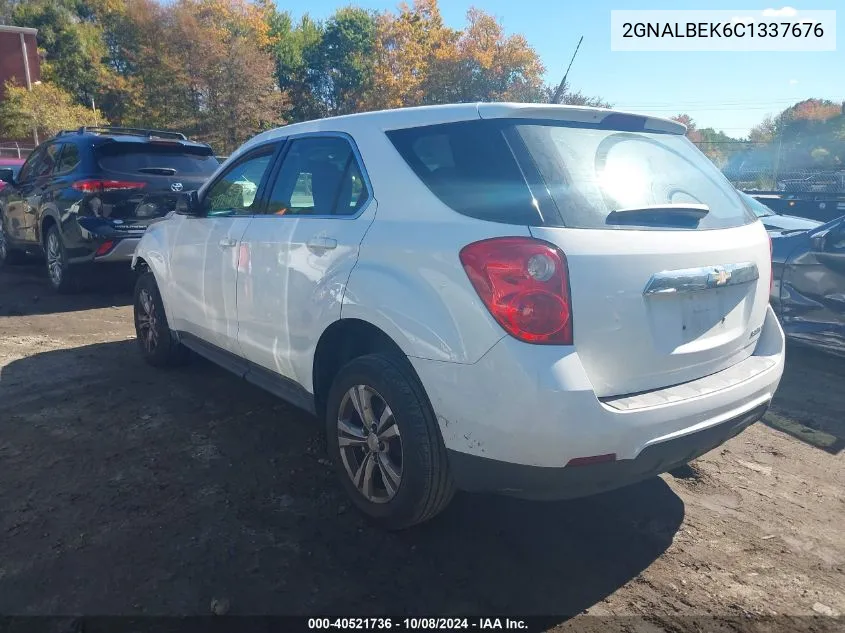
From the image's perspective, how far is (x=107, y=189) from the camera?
6969mm

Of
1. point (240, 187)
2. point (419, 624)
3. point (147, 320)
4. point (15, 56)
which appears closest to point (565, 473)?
point (419, 624)

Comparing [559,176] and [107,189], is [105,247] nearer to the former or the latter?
[107,189]

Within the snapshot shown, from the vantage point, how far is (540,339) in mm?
2262

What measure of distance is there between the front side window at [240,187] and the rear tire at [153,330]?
1085 millimetres

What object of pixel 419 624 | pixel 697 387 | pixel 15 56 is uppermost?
pixel 15 56

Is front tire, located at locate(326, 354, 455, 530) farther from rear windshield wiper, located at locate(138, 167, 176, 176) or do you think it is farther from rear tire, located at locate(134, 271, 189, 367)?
rear windshield wiper, located at locate(138, 167, 176, 176)

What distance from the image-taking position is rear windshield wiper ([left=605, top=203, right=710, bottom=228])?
2.49 m

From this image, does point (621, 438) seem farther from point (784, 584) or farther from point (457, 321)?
point (784, 584)

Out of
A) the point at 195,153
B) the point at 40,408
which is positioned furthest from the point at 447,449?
the point at 195,153

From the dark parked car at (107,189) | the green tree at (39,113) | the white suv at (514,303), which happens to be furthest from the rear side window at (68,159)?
the green tree at (39,113)

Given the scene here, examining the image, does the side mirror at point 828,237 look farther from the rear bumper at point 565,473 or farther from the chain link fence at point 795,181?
the chain link fence at point 795,181

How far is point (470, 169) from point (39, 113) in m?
38.9

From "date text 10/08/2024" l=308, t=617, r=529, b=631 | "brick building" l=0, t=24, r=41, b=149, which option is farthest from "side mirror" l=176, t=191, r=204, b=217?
"brick building" l=0, t=24, r=41, b=149

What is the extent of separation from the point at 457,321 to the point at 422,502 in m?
0.78
